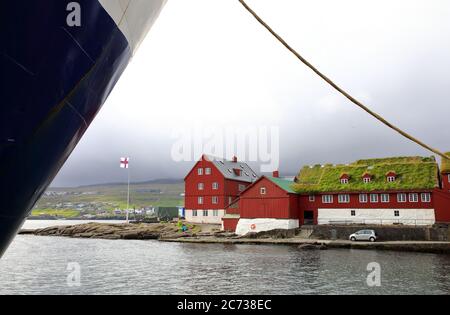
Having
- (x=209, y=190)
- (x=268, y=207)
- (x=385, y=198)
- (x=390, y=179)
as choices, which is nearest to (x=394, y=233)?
(x=385, y=198)

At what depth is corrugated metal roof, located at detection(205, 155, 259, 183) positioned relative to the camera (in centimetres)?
5159

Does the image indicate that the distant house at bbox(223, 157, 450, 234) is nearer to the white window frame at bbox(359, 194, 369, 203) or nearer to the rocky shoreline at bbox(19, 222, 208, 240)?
the white window frame at bbox(359, 194, 369, 203)

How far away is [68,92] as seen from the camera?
3.61 meters

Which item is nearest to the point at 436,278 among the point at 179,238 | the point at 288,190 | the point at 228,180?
the point at 288,190

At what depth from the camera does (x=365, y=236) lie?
106 ft

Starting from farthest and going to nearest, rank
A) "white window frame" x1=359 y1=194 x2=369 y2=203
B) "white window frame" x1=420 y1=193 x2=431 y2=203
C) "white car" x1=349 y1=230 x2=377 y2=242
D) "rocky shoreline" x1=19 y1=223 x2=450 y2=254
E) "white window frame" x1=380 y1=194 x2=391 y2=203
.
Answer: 1. "white window frame" x1=359 y1=194 x2=369 y2=203
2. "white window frame" x1=380 y1=194 x2=391 y2=203
3. "white window frame" x1=420 y1=193 x2=431 y2=203
4. "white car" x1=349 y1=230 x2=377 y2=242
5. "rocky shoreline" x1=19 y1=223 x2=450 y2=254

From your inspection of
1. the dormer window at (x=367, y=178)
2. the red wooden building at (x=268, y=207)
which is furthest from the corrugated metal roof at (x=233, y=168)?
the dormer window at (x=367, y=178)

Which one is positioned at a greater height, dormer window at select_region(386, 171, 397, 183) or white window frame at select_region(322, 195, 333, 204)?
dormer window at select_region(386, 171, 397, 183)

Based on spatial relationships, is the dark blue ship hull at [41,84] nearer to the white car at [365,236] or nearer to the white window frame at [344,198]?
the white car at [365,236]

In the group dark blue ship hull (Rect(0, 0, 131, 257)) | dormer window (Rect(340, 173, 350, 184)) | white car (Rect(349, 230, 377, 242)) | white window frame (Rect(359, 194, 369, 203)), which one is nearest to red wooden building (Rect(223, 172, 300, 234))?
dormer window (Rect(340, 173, 350, 184))

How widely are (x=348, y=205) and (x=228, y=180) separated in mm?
17947

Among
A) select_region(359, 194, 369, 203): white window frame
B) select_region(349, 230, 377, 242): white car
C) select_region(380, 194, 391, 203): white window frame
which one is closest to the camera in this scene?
select_region(349, 230, 377, 242): white car

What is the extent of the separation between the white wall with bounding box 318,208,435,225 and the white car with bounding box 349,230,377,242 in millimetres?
4340

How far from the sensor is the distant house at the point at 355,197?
3478 centimetres
